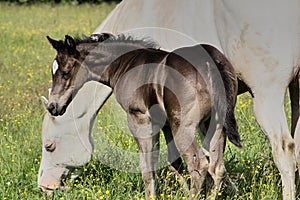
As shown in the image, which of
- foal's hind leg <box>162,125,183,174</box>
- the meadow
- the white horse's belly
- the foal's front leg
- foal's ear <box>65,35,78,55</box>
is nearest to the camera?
the foal's front leg

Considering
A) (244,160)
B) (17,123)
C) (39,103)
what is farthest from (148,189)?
(39,103)

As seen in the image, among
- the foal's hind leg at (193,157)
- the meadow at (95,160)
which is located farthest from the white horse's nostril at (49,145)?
the foal's hind leg at (193,157)

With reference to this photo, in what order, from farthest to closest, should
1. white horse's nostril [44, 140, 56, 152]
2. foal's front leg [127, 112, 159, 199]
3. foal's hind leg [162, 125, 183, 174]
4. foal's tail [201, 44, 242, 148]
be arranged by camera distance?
white horse's nostril [44, 140, 56, 152]
foal's hind leg [162, 125, 183, 174]
foal's front leg [127, 112, 159, 199]
foal's tail [201, 44, 242, 148]

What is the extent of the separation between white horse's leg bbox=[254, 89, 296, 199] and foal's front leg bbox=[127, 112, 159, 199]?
0.81 m

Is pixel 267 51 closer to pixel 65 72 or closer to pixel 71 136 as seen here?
pixel 65 72

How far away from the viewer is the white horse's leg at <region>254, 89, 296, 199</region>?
4172 mm

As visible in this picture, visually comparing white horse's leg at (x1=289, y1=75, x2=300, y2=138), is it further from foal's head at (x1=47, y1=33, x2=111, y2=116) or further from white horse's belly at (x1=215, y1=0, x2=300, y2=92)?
foal's head at (x1=47, y1=33, x2=111, y2=116)

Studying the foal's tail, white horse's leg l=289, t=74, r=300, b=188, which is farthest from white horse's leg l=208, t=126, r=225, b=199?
white horse's leg l=289, t=74, r=300, b=188

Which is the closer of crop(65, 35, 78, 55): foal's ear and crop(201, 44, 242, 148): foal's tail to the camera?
crop(201, 44, 242, 148): foal's tail

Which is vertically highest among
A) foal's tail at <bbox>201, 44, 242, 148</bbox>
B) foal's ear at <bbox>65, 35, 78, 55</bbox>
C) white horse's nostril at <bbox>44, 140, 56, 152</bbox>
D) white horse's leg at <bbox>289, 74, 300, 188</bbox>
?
foal's ear at <bbox>65, 35, 78, 55</bbox>

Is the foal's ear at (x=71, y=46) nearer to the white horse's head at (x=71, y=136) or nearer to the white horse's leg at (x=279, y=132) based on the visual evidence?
the white horse's head at (x=71, y=136)

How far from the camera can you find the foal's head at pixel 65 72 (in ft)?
13.5

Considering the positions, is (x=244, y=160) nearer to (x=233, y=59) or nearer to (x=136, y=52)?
(x=233, y=59)

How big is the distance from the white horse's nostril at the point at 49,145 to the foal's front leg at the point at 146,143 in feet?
3.38
